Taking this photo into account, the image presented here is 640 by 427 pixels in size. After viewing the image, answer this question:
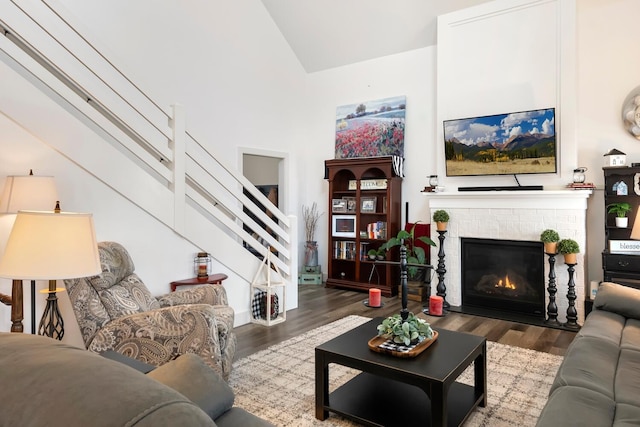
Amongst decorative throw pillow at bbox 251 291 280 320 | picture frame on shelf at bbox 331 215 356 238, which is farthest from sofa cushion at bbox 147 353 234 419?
picture frame on shelf at bbox 331 215 356 238

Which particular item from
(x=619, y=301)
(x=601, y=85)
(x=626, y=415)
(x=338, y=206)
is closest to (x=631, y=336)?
(x=619, y=301)

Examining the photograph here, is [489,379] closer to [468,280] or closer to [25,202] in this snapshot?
[468,280]

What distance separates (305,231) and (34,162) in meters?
4.46

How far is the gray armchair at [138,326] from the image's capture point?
249 centimetres

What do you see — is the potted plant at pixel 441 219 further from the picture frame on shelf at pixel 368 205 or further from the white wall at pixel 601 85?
the white wall at pixel 601 85

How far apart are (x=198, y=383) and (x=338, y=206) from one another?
5309mm

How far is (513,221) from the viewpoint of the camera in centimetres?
488

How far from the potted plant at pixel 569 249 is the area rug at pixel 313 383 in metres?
1.36

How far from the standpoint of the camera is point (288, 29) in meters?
6.41

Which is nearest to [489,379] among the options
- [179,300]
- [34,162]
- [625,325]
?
[625,325]

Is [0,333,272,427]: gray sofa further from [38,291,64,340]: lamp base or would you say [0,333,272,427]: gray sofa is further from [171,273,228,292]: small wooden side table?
[171,273,228,292]: small wooden side table

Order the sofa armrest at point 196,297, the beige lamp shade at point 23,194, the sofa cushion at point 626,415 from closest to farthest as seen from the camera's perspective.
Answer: the sofa cushion at point 626,415 → the beige lamp shade at point 23,194 → the sofa armrest at point 196,297

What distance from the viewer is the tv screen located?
186 inches

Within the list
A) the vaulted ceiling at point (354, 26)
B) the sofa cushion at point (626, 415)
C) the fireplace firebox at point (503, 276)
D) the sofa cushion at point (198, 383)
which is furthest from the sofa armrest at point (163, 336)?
the vaulted ceiling at point (354, 26)
